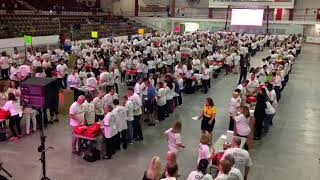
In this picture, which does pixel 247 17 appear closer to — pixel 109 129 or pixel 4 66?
pixel 4 66

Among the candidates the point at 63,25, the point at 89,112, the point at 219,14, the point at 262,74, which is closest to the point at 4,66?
the point at 89,112

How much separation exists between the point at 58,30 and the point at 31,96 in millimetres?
22316

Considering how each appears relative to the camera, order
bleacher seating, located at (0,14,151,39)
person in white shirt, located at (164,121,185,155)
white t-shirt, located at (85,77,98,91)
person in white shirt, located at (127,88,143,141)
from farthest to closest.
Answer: bleacher seating, located at (0,14,151,39), white t-shirt, located at (85,77,98,91), person in white shirt, located at (127,88,143,141), person in white shirt, located at (164,121,185,155)

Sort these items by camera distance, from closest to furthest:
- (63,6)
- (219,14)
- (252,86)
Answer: (252,86), (63,6), (219,14)

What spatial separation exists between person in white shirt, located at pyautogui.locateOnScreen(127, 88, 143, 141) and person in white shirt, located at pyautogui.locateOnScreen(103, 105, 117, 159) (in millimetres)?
1150

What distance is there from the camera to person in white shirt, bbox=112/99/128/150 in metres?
8.53

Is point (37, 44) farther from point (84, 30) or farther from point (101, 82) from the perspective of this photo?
point (101, 82)

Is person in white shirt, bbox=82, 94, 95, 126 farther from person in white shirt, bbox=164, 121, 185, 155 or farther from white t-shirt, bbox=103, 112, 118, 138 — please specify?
person in white shirt, bbox=164, 121, 185, 155

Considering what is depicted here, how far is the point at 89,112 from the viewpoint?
9078mm

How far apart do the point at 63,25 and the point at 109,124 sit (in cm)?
2311

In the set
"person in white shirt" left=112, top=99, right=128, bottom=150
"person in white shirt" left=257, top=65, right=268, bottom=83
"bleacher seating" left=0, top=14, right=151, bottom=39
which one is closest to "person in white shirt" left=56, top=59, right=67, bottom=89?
"person in white shirt" left=112, top=99, right=128, bottom=150

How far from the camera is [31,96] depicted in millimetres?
6867

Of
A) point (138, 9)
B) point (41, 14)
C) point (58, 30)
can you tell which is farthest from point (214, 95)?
point (138, 9)

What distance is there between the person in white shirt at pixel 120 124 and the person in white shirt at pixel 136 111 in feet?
1.89
